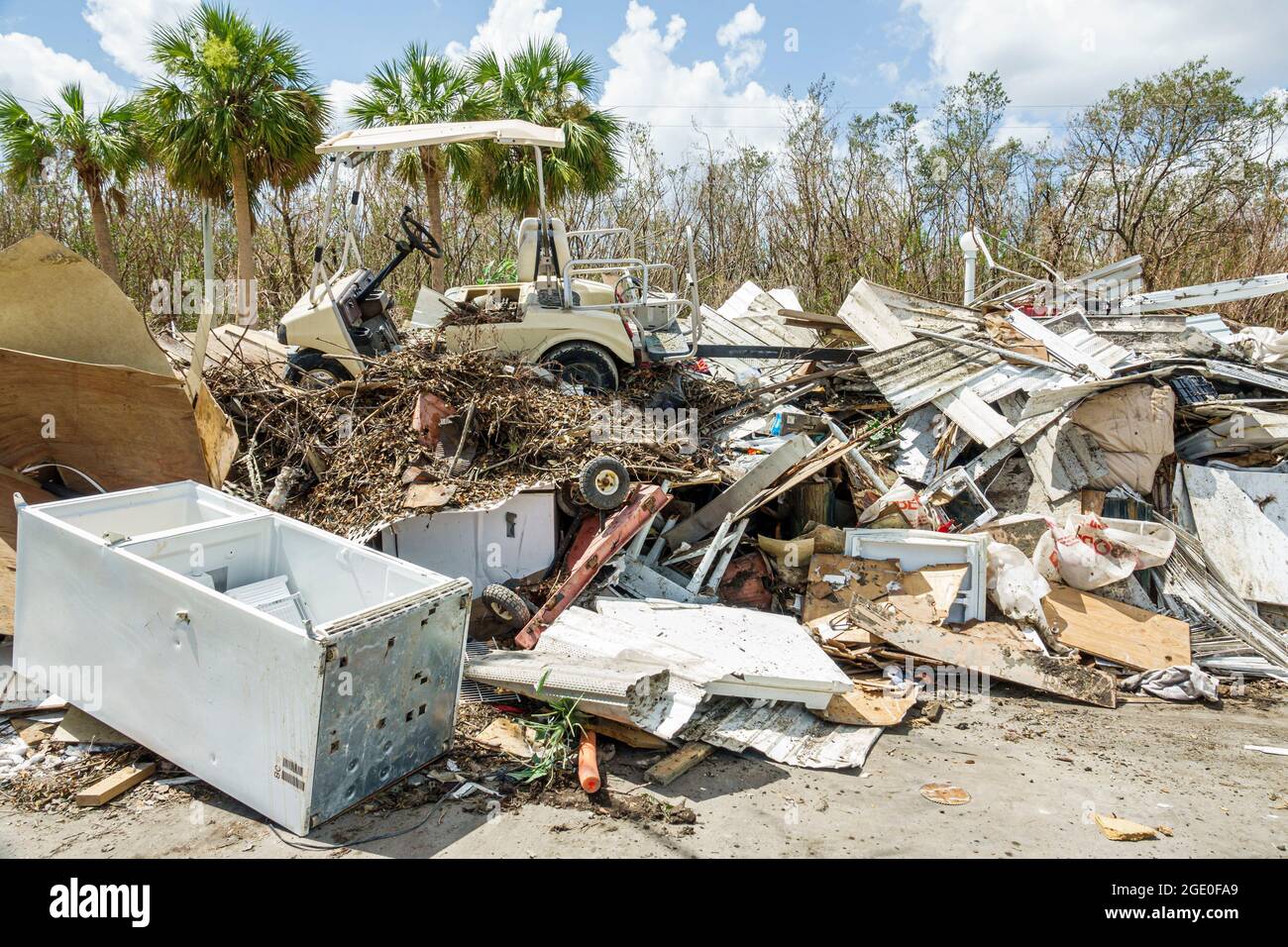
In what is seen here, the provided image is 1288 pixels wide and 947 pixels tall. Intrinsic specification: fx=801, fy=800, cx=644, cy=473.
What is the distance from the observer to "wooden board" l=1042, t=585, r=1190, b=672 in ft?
17.0

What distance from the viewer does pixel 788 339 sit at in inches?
387

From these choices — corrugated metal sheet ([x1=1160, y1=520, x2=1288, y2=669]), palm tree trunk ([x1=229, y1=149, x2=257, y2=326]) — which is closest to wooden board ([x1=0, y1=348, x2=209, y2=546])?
palm tree trunk ([x1=229, y1=149, x2=257, y2=326])

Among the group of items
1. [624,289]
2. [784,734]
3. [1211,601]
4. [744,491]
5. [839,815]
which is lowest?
[839,815]

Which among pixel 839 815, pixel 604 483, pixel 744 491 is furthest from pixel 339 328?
pixel 839 815

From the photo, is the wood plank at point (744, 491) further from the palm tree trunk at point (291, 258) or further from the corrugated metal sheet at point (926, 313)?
the palm tree trunk at point (291, 258)

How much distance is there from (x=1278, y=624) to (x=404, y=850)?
5982 millimetres

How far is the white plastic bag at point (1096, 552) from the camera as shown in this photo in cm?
549

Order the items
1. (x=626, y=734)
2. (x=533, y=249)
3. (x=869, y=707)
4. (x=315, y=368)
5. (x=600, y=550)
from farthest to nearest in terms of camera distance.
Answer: (x=533, y=249) < (x=315, y=368) < (x=600, y=550) < (x=869, y=707) < (x=626, y=734)

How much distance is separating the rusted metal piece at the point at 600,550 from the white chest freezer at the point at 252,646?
1249 mm

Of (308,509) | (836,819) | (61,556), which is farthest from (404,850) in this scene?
(308,509)

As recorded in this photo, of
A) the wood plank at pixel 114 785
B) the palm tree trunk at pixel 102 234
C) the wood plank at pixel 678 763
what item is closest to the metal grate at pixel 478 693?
the wood plank at pixel 678 763

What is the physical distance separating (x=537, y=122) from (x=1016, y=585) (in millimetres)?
10577

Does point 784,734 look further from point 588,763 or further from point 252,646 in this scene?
point 252,646

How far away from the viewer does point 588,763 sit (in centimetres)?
362
